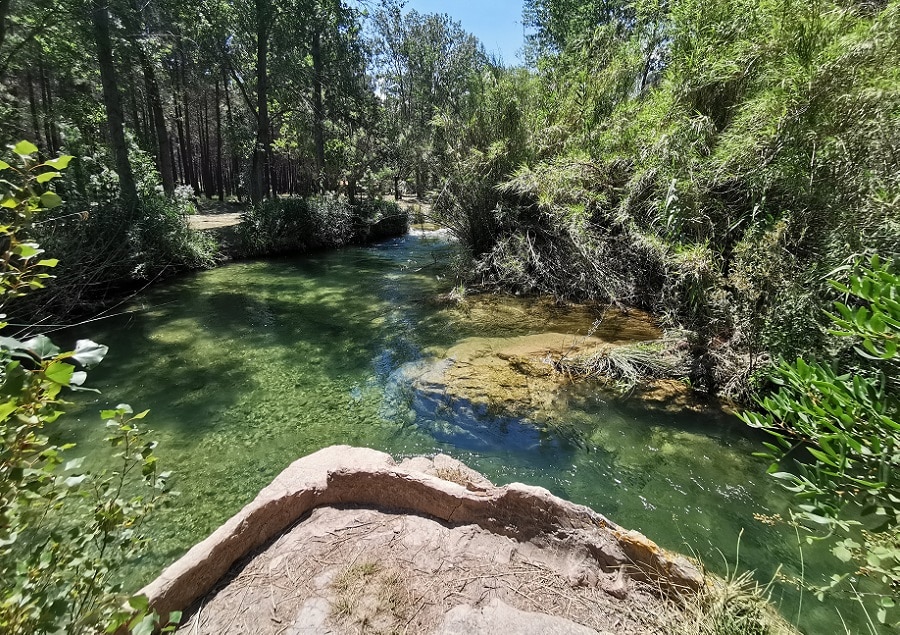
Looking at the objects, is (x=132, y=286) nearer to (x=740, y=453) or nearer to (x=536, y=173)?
(x=536, y=173)

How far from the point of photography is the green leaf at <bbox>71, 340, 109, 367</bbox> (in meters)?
1.06

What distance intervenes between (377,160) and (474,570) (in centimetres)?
1982

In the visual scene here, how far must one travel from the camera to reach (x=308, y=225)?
16.0 meters

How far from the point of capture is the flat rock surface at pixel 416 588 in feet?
7.57

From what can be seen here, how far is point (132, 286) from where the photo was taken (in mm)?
9945

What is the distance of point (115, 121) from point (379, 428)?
10.2 meters

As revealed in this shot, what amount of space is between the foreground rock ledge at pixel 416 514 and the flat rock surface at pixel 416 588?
0.22 ft

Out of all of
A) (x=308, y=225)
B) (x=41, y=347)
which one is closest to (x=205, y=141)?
(x=308, y=225)

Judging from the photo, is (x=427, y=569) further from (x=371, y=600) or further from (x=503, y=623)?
(x=503, y=623)

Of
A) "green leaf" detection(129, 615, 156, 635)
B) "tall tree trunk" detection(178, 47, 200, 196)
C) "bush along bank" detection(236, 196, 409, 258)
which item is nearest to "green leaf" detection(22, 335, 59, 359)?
"green leaf" detection(129, 615, 156, 635)

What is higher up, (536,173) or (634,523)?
(536,173)

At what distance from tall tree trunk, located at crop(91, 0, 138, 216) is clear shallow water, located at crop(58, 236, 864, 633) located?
278 centimetres

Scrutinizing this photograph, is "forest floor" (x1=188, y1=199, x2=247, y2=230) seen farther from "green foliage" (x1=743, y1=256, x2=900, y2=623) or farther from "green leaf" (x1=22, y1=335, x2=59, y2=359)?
"green foliage" (x1=743, y1=256, x2=900, y2=623)

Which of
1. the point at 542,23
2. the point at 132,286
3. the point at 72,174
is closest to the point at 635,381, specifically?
the point at 132,286
